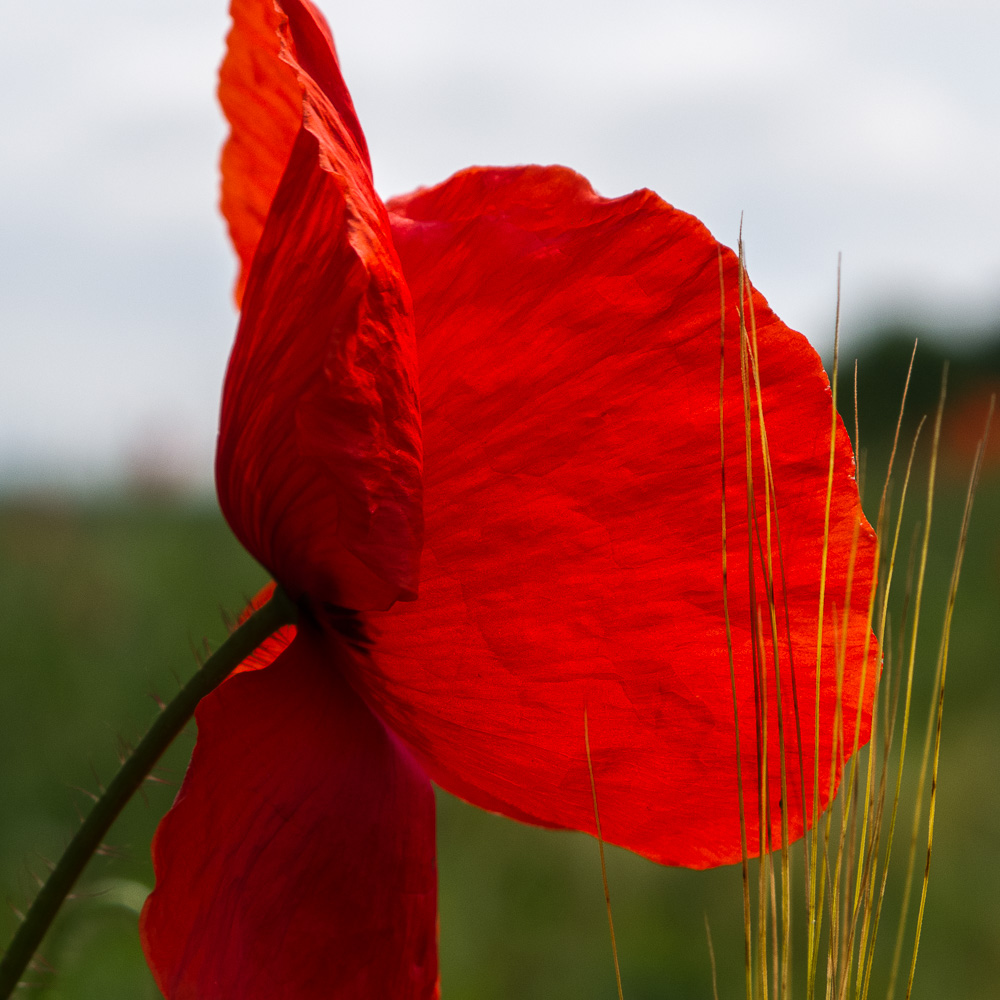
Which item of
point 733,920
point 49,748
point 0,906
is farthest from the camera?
point 49,748

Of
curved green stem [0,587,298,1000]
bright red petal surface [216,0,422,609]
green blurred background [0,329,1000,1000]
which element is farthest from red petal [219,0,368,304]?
green blurred background [0,329,1000,1000]

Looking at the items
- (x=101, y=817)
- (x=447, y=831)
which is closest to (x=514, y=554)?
(x=101, y=817)

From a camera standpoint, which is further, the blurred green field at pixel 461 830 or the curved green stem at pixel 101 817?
the blurred green field at pixel 461 830

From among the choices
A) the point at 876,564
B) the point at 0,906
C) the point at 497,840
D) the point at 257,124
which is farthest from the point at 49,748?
the point at 876,564

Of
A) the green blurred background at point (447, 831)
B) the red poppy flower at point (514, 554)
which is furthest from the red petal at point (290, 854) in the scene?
the green blurred background at point (447, 831)

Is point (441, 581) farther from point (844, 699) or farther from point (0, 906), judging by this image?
point (0, 906)

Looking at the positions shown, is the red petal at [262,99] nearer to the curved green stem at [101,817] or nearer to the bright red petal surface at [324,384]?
the bright red petal surface at [324,384]

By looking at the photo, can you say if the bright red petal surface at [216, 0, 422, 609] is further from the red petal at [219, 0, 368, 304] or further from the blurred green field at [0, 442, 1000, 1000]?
the blurred green field at [0, 442, 1000, 1000]
